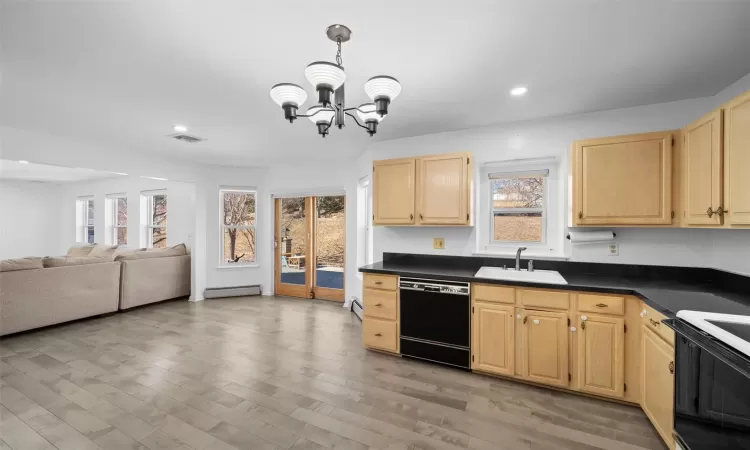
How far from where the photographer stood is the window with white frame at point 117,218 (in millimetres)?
7312

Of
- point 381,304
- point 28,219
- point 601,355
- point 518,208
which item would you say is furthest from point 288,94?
point 28,219

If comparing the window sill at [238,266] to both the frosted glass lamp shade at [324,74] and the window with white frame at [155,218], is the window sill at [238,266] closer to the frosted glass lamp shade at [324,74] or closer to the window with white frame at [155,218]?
the window with white frame at [155,218]

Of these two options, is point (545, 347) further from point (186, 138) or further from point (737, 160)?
point (186, 138)

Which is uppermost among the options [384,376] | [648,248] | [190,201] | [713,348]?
[190,201]

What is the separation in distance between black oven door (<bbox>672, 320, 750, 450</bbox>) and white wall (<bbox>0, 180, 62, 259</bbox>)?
1218 cm

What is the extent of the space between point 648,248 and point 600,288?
903mm

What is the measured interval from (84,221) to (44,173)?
192 cm

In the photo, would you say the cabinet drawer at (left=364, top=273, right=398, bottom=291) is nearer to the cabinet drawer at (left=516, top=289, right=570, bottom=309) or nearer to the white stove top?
the cabinet drawer at (left=516, top=289, right=570, bottom=309)

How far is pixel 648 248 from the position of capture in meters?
2.72

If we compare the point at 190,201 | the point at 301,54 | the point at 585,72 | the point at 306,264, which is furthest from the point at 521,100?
the point at 190,201

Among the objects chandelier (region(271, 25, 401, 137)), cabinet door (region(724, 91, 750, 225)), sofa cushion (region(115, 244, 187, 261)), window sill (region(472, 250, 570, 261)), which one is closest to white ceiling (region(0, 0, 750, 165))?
chandelier (region(271, 25, 401, 137))

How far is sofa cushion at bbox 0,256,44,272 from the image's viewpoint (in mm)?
3619

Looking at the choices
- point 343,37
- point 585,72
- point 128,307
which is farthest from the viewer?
point 128,307

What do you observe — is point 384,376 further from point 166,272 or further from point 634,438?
point 166,272
